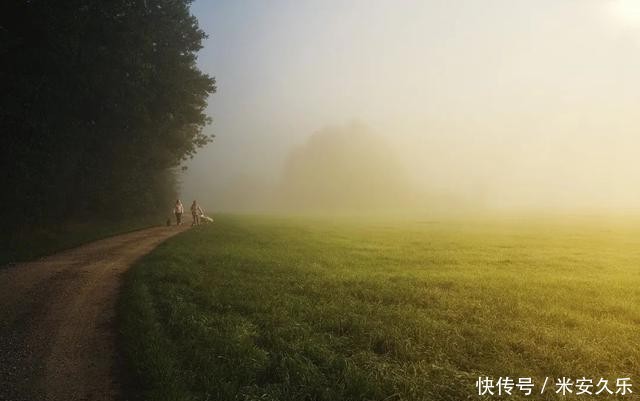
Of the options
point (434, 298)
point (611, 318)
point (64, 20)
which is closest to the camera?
point (611, 318)

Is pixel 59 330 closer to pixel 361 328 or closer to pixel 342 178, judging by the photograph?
pixel 361 328

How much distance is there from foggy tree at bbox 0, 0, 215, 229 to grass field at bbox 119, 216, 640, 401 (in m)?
10.9

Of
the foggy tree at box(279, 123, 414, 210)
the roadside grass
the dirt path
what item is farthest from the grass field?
the foggy tree at box(279, 123, 414, 210)

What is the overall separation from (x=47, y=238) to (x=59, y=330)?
651 inches

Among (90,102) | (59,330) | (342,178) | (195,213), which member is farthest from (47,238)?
(342,178)

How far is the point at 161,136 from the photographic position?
42.4m

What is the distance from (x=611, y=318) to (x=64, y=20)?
30.5 metres

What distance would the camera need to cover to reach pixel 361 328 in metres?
10.5

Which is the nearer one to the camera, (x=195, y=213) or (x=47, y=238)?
(x=47, y=238)

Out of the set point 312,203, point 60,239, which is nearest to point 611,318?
point 60,239

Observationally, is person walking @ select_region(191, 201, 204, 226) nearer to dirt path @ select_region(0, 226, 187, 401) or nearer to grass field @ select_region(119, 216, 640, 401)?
grass field @ select_region(119, 216, 640, 401)

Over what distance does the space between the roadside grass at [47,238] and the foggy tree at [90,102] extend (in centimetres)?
94

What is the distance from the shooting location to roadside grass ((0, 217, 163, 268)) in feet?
63.2

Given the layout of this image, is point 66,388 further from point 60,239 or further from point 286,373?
point 60,239
